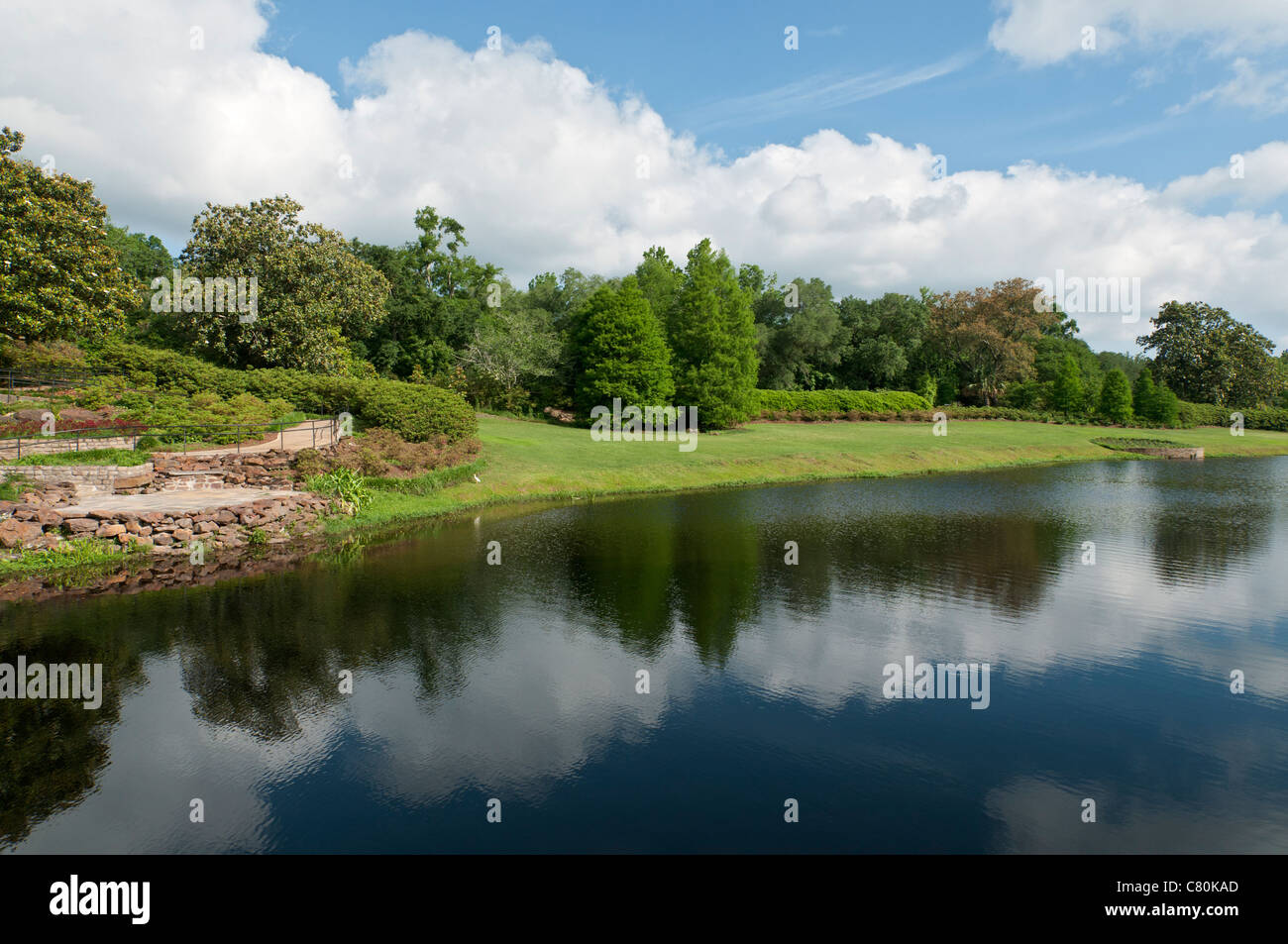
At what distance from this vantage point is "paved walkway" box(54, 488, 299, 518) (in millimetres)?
19000

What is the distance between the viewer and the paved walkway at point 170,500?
19.0 metres

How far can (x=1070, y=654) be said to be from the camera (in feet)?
40.1

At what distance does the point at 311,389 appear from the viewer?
35188mm

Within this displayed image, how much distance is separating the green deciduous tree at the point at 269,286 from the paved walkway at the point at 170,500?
21245 mm

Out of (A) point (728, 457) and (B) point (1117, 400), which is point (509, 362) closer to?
(A) point (728, 457)

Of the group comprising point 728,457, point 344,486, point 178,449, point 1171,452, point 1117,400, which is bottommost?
point 344,486

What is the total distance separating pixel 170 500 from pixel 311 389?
15603 millimetres

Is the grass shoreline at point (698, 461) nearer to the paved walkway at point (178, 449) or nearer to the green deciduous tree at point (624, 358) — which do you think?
the green deciduous tree at point (624, 358)

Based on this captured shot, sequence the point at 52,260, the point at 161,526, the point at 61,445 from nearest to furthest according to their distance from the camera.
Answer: the point at 161,526, the point at 61,445, the point at 52,260

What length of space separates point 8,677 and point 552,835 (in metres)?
9.19

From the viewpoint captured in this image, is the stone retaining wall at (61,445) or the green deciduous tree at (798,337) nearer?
the stone retaining wall at (61,445)

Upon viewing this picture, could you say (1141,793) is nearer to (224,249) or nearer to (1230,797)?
(1230,797)

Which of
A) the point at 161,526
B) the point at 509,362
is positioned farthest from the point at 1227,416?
the point at 161,526

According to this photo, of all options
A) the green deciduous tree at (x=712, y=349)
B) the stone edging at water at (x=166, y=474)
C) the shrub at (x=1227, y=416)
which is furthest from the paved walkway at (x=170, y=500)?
the shrub at (x=1227, y=416)
